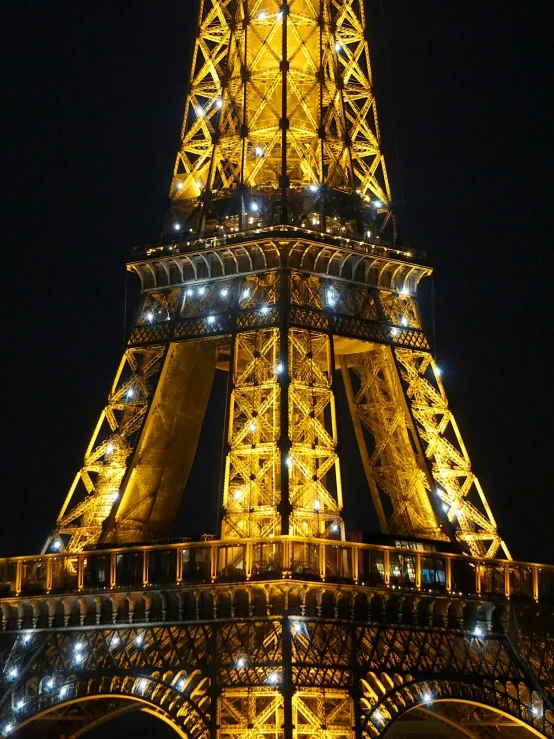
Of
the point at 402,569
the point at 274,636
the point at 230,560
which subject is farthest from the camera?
→ the point at 402,569

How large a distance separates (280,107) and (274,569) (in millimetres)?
20494

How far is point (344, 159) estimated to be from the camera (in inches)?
2945

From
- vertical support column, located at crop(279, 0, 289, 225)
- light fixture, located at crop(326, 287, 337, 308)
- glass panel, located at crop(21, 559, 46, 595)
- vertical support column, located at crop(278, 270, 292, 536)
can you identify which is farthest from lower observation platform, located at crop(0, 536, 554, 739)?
vertical support column, located at crop(279, 0, 289, 225)

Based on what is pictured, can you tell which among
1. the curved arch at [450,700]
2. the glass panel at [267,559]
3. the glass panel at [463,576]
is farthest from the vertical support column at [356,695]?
the glass panel at [463,576]

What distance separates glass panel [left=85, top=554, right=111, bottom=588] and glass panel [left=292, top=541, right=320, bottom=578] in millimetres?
6920

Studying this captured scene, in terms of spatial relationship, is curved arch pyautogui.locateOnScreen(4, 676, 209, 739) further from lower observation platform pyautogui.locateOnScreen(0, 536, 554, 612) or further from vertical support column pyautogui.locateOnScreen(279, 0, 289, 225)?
vertical support column pyautogui.locateOnScreen(279, 0, 289, 225)

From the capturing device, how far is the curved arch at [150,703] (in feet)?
203

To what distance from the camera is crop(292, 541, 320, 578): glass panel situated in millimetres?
62938

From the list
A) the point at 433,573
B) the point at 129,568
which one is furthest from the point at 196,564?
the point at 433,573

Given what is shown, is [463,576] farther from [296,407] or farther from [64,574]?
[64,574]

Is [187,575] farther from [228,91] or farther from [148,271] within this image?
[228,91]

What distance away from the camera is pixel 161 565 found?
6531cm

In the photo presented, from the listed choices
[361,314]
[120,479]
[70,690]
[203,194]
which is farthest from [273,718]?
[203,194]

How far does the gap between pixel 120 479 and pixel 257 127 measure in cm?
Result: 1487
